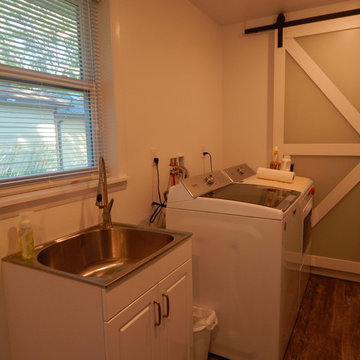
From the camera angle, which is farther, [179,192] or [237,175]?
[237,175]

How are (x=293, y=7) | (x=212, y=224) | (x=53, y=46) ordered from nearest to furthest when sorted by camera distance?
1. (x=53, y=46)
2. (x=212, y=224)
3. (x=293, y=7)

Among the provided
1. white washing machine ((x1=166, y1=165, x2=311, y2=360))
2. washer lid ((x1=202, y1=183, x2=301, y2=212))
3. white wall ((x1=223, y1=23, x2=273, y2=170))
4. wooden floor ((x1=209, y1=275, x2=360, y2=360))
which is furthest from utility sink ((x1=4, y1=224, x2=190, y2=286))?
white wall ((x1=223, y1=23, x2=273, y2=170))

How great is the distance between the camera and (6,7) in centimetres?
139

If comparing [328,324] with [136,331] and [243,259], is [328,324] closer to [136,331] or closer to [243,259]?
[243,259]

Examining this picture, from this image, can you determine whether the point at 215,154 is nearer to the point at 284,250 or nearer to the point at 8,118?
the point at 284,250

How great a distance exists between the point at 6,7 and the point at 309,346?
260cm

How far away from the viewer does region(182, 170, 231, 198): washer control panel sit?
6.56 ft

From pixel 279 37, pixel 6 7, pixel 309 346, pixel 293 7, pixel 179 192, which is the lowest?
pixel 309 346

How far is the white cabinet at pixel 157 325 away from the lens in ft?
3.76

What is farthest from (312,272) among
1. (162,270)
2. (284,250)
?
(162,270)

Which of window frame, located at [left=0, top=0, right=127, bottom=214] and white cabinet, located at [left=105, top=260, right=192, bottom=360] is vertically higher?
window frame, located at [left=0, top=0, right=127, bottom=214]

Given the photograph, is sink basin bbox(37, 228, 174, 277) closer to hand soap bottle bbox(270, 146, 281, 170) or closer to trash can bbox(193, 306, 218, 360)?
trash can bbox(193, 306, 218, 360)

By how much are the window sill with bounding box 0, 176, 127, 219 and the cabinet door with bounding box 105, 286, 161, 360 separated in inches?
26.0

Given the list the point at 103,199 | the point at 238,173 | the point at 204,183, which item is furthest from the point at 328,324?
the point at 103,199
